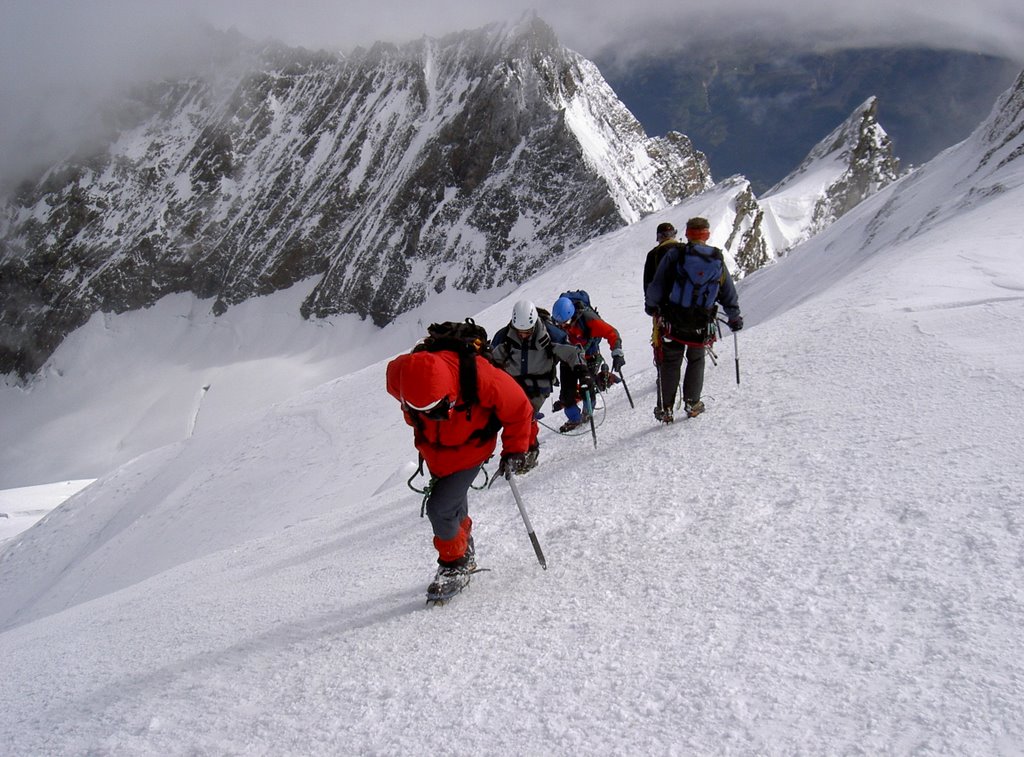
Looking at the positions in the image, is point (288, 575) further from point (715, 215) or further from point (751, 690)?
point (715, 215)

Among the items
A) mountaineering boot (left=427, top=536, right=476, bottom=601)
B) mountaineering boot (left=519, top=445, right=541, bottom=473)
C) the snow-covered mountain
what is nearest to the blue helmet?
mountaineering boot (left=519, top=445, right=541, bottom=473)

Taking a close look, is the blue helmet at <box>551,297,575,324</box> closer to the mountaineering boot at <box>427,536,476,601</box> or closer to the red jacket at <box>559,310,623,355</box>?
the red jacket at <box>559,310,623,355</box>

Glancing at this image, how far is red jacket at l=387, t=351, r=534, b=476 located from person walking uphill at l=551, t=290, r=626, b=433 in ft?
10.8

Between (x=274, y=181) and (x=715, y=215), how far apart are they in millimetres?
79965

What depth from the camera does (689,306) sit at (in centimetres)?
635

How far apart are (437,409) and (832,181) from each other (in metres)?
84.1

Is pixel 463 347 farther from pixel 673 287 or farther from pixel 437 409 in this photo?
pixel 673 287

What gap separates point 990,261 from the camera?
367 inches

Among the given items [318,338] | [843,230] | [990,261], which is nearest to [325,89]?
[318,338]

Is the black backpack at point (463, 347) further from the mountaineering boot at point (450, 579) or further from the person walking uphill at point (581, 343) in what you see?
the person walking uphill at point (581, 343)

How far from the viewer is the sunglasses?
3.82m

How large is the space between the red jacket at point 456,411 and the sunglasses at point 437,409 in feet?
0.12

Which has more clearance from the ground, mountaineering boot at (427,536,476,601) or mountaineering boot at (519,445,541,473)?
mountaineering boot at (519,445,541,473)

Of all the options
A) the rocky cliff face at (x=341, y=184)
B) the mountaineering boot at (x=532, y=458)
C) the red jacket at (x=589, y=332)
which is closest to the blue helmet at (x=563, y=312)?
the red jacket at (x=589, y=332)
